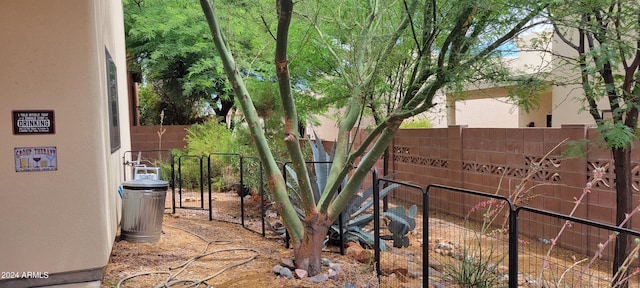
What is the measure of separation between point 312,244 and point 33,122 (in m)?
2.76

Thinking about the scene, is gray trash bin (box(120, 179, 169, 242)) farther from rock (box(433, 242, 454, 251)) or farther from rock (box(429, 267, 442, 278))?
rock (box(433, 242, 454, 251))

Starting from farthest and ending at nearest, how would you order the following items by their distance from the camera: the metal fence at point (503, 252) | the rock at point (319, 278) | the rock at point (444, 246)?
the rock at point (444, 246)
the rock at point (319, 278)
the metal fence at point (503, 252)

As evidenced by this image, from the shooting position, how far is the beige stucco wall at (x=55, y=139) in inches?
167

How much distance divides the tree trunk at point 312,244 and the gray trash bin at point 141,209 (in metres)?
1.98

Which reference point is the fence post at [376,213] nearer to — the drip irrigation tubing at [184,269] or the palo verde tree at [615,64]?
the drip irrigation tubing at [184,269]

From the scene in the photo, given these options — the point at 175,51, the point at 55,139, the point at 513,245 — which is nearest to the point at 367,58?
the point at 513,245

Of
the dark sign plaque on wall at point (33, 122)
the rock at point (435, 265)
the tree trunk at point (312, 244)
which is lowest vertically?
the rock at point (435, 265)

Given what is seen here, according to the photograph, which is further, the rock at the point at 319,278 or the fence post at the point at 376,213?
the fence post at the point at 376,213

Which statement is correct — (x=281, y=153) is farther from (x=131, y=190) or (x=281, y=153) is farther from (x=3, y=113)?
(x=3, y=113)

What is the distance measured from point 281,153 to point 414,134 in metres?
3.00

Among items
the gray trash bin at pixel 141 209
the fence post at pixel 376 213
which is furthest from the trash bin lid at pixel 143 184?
the fence post at pixel 376 213

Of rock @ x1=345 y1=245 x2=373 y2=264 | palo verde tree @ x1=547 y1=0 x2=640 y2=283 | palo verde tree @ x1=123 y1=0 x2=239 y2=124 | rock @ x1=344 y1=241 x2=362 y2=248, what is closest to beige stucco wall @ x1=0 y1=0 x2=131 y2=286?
rock @ x1=345 y1=245 x2=373 y2=264

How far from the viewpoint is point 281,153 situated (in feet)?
29.2

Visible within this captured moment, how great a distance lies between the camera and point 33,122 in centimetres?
428
